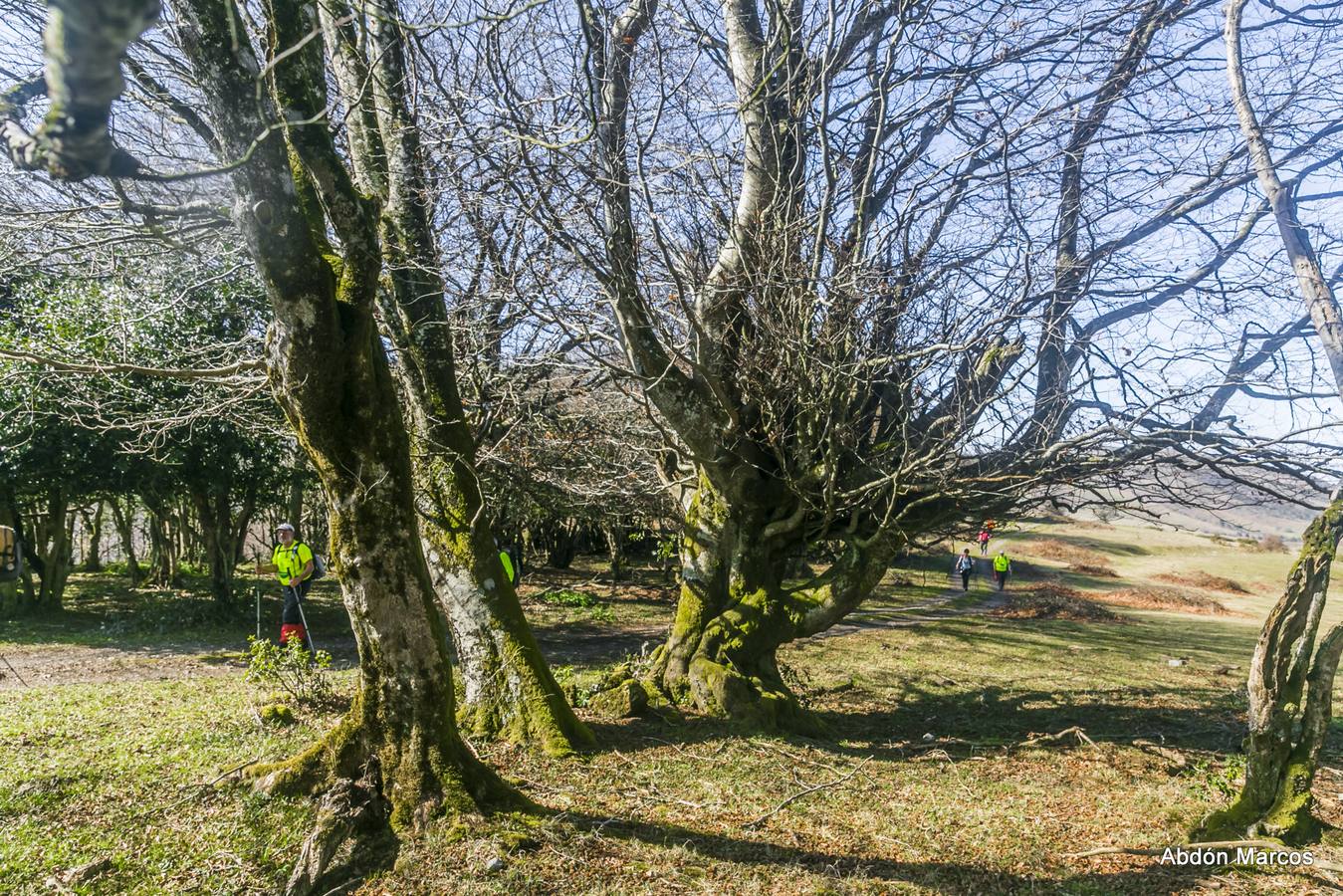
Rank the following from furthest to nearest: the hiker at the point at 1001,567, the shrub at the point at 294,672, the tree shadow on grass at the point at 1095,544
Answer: the tree shadow on grass at the point at 1095,544, the hiker at the point at 1001,567, the shrub at the point at 294,672

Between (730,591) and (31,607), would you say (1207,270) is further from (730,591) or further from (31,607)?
(31,607)

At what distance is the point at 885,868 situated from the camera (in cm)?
439

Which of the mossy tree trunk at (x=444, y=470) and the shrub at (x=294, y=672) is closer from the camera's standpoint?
the mossy tree trunk at (x=444, y=470)

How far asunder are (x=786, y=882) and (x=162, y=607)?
14.4 m

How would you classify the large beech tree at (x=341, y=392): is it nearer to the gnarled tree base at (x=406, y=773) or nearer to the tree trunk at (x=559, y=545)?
the gnarled tree base at (x=406, y=773)

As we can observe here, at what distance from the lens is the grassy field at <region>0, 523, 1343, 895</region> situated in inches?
163

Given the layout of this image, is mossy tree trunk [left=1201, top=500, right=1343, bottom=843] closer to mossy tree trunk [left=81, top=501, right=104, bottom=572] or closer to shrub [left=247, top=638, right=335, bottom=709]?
shrub [left=247, top=638, right=335, bottom=709]

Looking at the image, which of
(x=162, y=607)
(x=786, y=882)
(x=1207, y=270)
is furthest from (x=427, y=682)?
(x=162, y=607)

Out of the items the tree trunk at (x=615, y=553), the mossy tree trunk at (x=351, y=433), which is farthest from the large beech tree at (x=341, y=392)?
the tree trunk at (x=615, y=553)

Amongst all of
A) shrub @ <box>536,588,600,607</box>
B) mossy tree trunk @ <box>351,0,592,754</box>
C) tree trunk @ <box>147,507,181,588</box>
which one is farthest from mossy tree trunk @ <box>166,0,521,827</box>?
tree trunk @ <box>147,507,181,588</box>

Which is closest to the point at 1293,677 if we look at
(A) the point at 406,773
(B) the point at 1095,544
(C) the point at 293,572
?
(A) the point at 406,773

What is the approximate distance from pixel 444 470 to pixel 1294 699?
5.74 meters

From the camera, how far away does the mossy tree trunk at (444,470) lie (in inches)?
240

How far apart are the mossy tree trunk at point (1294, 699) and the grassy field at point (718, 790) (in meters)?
0.27
